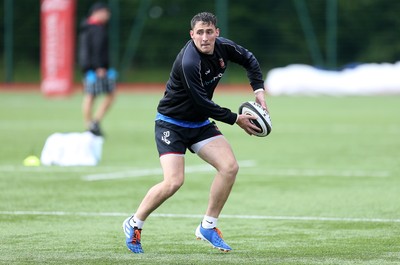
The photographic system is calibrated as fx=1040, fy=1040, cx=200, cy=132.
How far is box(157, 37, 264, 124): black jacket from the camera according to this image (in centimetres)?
838

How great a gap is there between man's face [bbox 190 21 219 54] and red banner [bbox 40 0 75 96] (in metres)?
23.8

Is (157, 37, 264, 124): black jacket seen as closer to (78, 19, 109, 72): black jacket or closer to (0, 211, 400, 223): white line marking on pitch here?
(0, 211, 400, 223): white line marking on pitch

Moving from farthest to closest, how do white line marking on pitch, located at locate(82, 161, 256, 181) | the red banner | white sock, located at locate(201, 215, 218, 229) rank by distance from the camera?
the red banner
white line marking on pitch, located at locate(82, 161, 256, 181)
white sock, located at locate(201, 215, 218, 229)

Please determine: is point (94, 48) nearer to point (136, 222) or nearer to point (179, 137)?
point (179, 137)

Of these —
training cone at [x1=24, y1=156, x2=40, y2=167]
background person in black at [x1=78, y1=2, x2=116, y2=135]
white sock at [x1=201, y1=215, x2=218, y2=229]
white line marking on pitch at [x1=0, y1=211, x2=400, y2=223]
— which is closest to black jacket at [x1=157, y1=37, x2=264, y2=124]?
white sock at [x1=201, y1=215, x2=218, y2=229]

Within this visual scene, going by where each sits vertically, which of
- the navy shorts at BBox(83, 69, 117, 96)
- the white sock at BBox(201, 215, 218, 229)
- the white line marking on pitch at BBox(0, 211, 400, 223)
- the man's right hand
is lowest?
the white line marking on pitch at BBox(0, 211, 400, 223)

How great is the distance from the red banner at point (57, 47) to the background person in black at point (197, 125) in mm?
23532

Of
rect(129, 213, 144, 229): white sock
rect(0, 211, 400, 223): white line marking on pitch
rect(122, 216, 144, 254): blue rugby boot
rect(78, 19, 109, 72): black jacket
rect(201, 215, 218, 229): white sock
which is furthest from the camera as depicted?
rect(78, 19, 109, 72): black jacket

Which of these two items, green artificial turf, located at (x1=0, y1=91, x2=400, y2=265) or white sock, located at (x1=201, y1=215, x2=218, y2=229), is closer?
green artificial turf, located at (x1=0, y1=91, x2=400, y2=265)

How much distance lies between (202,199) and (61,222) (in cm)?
217

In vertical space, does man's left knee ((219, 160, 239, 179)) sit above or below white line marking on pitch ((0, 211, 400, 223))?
above

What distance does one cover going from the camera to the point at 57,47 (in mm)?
32031

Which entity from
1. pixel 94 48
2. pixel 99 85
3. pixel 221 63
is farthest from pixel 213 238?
pixel 94 48

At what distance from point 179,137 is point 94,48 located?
10.4 metres
